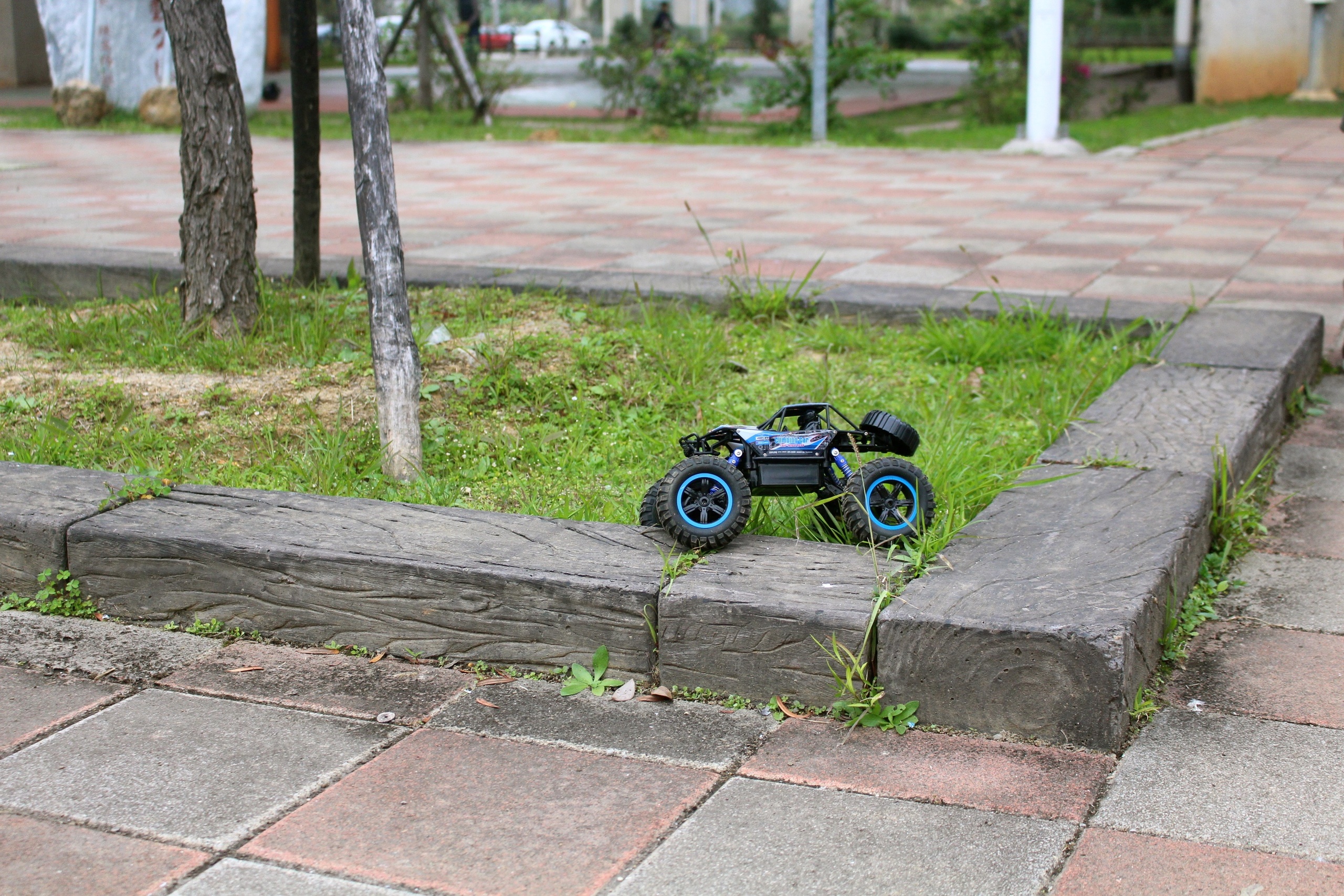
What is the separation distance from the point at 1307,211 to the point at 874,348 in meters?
4.54

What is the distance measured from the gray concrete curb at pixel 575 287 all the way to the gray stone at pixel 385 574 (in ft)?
6.90

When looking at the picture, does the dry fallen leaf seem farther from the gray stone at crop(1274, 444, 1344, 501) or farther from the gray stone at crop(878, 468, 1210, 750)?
the gray stone at crop(1274, 444, 1344, 501)

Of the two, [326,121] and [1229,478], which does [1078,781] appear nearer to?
[1229,478]

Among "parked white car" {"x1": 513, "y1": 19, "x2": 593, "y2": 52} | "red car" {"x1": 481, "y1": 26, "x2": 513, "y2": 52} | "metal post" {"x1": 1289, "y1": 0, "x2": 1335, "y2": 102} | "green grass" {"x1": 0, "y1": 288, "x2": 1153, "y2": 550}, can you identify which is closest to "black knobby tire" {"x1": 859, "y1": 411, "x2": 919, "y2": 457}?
"green grass" {"x1": 0, "y1": 288, "x2": 1153, "y2": 550}

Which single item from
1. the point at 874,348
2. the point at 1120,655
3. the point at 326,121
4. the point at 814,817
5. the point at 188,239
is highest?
the point at 326,121

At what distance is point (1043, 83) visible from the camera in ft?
39.3

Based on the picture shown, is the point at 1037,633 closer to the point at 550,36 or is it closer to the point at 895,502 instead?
the point at 895,502

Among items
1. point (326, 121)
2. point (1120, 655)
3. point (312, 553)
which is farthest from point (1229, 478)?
point (326, 121)

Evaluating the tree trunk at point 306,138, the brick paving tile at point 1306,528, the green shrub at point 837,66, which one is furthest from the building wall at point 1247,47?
the brick paving tile at point 1306,528

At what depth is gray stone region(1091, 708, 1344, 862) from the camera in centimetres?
197

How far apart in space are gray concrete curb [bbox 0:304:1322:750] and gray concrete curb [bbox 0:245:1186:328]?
1.61 m

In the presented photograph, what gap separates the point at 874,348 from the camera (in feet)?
14.8

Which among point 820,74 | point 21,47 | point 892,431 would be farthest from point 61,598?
point 21,47

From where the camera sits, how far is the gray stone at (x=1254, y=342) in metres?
3.99
